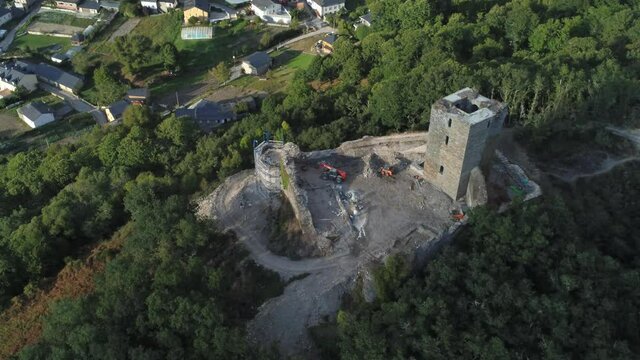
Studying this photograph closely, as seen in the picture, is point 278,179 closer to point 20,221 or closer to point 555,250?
point 555,250

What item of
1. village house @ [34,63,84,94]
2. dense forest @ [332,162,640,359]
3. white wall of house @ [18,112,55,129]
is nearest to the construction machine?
dense forest @ [332,162,640,359]

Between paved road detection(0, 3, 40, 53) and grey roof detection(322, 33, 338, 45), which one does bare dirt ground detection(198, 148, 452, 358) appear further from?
paved road detection(0, 3, 40, 53)

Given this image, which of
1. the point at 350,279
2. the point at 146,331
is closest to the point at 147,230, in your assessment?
the point at 146,331

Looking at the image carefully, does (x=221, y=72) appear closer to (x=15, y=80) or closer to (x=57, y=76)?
(x=57, y=76)

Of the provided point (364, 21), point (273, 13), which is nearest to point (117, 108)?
point (273, 13)

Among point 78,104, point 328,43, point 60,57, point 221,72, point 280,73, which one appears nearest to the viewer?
point 221,72

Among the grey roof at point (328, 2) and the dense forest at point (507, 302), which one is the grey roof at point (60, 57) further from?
the dense forest at point (507, 302)
